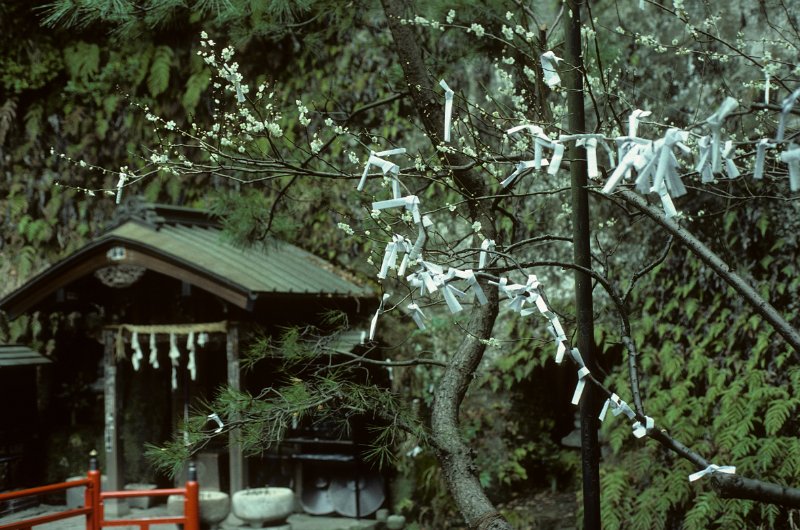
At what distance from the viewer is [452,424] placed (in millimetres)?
5355

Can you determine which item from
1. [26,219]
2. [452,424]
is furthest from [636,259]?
[26,219]

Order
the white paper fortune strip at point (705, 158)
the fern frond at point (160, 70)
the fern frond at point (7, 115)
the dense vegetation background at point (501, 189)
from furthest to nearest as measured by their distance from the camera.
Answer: the fern frond at point (7, 115), the fern frond at point (160, 70), the dense vegetation background at point (501, 189), the white paper fortune strip at point (705, 158)

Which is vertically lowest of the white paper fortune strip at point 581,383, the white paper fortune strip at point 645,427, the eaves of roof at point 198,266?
the white paper fortune strip at point 645,427

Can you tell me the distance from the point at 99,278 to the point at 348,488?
3.81 m

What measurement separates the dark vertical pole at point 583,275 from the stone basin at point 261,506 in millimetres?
6040

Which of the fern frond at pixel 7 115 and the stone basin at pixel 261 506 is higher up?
the fern frond at pixel 7 115

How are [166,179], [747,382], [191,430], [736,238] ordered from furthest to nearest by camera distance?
[166,179] → [736,238] → [747,382] → [191,430]

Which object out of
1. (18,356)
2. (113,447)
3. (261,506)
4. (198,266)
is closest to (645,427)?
(261,506)

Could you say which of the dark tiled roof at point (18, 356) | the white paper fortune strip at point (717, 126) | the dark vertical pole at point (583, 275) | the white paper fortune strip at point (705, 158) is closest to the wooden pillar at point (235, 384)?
the dark tiled roof at point (18, 356)

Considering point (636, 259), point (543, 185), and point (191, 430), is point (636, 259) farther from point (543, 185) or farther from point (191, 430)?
point (191, 430)

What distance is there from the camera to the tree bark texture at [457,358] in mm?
5078

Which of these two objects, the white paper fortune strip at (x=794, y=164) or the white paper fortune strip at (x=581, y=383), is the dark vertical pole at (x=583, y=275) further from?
the white paper fortune strip at (x=794, y=164)

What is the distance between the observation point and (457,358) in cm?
555

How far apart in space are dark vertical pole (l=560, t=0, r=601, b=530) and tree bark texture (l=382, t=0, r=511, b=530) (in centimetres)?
92
